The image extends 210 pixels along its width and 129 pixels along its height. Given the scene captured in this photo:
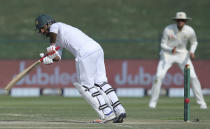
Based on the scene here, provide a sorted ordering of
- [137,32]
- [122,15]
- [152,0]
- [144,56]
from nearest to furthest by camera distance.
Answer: [144,56], [137,32], [122,15], [152,0]

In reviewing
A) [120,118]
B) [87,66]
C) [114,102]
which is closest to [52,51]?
[87,66]

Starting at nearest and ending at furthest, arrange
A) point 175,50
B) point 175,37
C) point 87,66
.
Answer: point 87,66
point 175,50
point 175,37

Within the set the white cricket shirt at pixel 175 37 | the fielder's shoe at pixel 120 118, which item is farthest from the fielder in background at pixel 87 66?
the white cricket shirt at pixel 175 37

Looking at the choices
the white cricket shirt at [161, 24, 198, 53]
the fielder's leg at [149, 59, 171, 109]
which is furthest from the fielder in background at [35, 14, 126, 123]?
the white cricket shirt at [161, 24, 198, 53]

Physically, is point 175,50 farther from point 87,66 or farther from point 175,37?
point 87,66

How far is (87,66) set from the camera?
1013 cm

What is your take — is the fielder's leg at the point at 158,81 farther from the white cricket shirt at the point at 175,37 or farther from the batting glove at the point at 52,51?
the batting glove at the point at 52,51

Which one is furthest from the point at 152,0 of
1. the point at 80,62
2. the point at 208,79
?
the point at 80,62

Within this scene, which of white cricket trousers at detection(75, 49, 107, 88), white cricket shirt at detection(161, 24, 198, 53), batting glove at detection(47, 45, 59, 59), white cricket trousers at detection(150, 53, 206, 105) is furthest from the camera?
white cricket shirt at detection(161, 24, 198, 53)

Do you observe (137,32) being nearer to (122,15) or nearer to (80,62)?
(122,15)

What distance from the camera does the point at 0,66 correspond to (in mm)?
21750

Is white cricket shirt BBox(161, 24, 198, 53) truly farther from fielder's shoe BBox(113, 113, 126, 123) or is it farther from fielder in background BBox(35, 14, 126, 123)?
fielder's shoe BBox(113, 113, 126, 123)

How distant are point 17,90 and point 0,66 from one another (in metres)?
0.92

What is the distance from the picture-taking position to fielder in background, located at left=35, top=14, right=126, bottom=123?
398 inches
